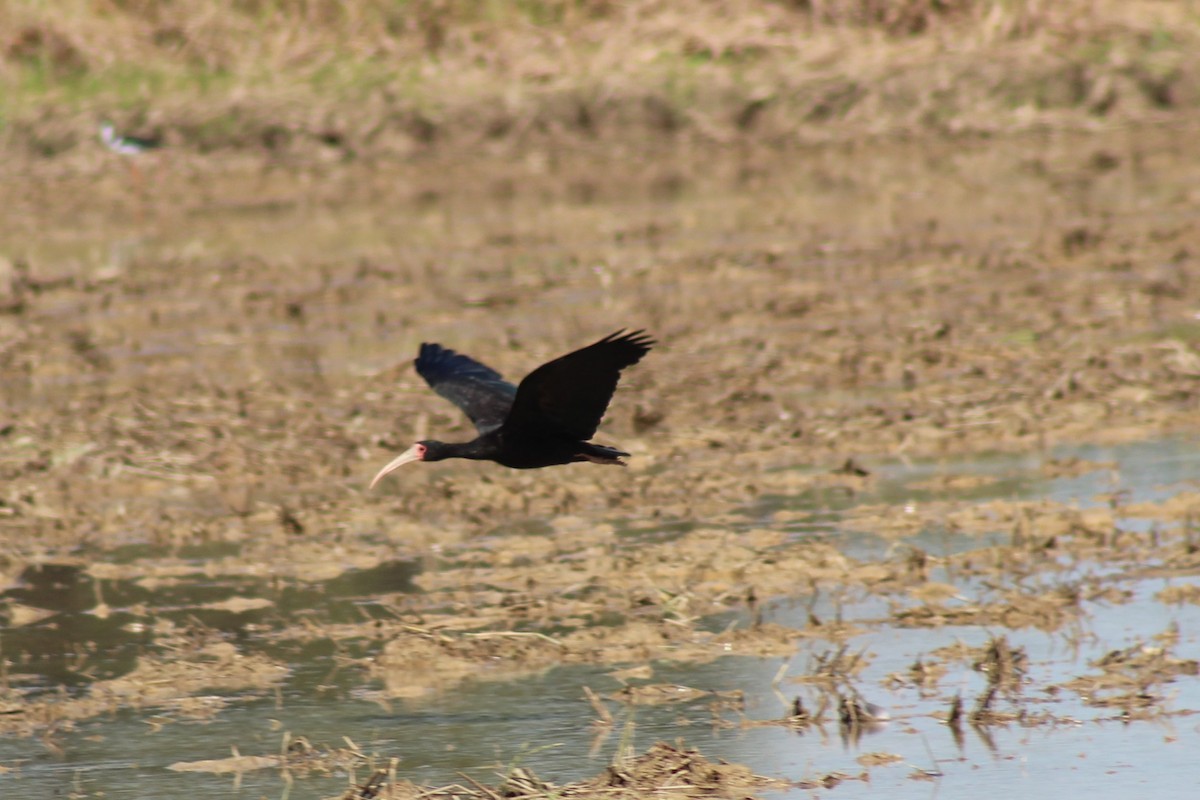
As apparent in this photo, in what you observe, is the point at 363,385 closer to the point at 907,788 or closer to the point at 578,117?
the point at 907,788

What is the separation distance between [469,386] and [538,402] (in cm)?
116

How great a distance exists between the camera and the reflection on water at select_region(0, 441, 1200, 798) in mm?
6621

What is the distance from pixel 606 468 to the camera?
36.7 feet

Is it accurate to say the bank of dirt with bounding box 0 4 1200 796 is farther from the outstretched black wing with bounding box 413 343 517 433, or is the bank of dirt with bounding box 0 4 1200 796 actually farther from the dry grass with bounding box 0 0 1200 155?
the dry grass with bounding box 0 0 1200 155

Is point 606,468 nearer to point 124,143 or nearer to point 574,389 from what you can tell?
point 574,389

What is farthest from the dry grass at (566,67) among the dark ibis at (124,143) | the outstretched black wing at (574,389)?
the outstretched black wing at (574,389)

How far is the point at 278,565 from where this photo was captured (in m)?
9.73

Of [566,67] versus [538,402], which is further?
[566,67]

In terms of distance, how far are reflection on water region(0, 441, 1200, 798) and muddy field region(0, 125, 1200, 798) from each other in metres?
0.05

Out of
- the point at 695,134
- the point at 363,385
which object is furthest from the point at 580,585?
the point at 695,134

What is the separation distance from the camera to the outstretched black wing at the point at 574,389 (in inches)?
302

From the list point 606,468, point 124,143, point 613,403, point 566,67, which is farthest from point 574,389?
point 566,67

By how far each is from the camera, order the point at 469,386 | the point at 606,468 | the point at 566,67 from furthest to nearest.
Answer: the point at 566,67 < the point at 606,468 < the point at 469,386

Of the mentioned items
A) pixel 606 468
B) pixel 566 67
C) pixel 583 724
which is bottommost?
pixel 583 724
